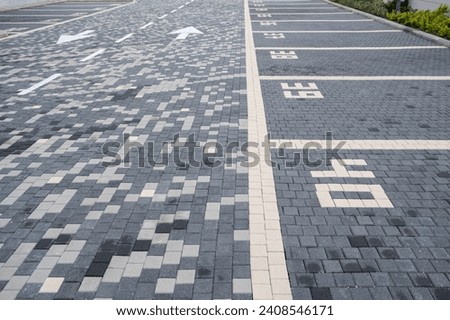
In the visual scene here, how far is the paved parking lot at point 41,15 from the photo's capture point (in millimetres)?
19797

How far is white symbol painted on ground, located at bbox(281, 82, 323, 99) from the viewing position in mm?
8970

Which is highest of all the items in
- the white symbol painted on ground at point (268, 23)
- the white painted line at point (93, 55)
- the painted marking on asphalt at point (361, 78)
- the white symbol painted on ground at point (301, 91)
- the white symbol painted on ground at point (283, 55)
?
the white symbol painted on ground at point (301, 91)

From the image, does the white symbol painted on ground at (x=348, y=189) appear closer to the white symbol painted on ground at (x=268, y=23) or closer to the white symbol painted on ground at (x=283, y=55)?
the white symbol painted on ground at (x=283, y=55)

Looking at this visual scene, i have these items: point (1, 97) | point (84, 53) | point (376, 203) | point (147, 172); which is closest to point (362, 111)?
point (376, 203)

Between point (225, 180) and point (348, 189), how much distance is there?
5.29ft

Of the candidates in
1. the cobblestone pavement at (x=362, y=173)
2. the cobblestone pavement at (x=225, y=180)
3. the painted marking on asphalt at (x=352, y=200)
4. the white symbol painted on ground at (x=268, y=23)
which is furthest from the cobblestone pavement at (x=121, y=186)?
the white symbol painted on ground at (x=268, y=23)

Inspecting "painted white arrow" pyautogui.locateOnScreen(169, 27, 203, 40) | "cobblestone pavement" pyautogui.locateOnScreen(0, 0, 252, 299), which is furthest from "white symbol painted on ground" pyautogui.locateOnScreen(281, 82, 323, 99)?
"painted white arrow" pyautogui.locateOnScreen(169, 27, 203, 40)

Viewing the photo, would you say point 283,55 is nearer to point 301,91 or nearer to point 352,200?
point 301,91

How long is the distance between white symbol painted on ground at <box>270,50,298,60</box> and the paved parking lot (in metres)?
12.0

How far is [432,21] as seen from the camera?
16078 millimetres

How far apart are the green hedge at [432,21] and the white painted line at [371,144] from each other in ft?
33.9

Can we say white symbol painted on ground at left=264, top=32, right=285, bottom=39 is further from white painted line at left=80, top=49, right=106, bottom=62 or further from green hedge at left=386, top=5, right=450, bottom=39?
white painted line at left=80, top=49, right=106, bottom=62

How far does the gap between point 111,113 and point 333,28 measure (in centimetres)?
1376

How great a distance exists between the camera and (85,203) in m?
4.97
